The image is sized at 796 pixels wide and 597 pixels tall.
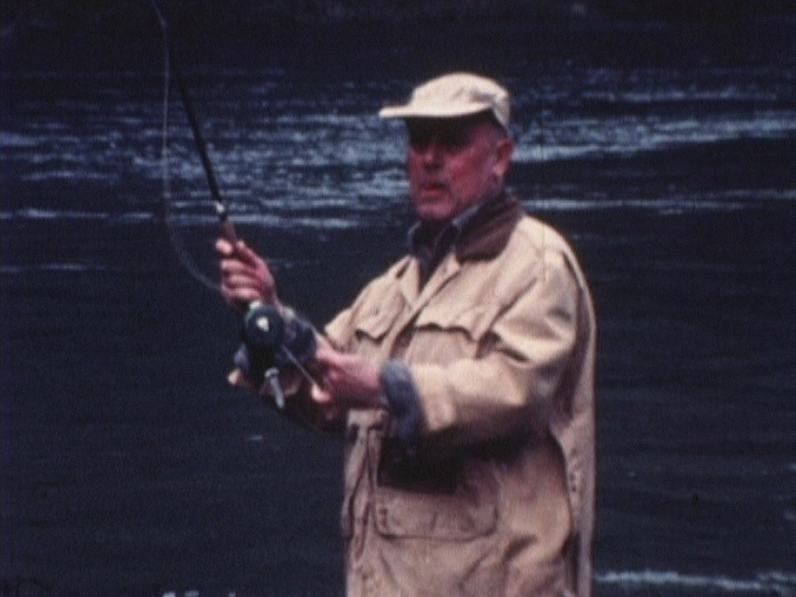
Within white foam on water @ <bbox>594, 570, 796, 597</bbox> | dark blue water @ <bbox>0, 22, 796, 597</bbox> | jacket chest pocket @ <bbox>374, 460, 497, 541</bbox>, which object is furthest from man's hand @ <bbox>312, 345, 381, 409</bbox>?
white foam on water @ <bbox>594, 570, 796, 597</bbox>

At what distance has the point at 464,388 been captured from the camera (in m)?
4.73

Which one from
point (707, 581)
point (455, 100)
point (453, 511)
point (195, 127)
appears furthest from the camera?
point (707, 581)

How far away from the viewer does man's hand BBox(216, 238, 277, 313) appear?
5020 mm

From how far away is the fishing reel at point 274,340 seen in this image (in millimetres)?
4887

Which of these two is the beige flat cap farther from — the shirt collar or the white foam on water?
the white foam on water

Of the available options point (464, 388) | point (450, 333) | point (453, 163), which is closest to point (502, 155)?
A: point (453, 163)

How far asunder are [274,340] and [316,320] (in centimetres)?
1331

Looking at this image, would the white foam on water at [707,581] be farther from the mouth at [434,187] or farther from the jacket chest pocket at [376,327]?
the mouth at [434,187]

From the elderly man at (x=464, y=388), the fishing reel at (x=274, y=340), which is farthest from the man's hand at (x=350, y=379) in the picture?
the fishing reel at (x=274, y=340)

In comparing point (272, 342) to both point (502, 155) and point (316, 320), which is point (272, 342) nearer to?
point (502, 155)

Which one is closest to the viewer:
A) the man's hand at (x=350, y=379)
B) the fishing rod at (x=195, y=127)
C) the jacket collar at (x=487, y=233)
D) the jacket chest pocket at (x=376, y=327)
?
the man's hand at (x=350, y=379)

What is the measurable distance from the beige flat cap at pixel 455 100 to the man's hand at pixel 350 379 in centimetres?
53

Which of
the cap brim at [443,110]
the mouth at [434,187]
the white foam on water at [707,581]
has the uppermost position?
the cap brim at [443,110]

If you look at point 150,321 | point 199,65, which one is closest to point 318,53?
point 199,65
